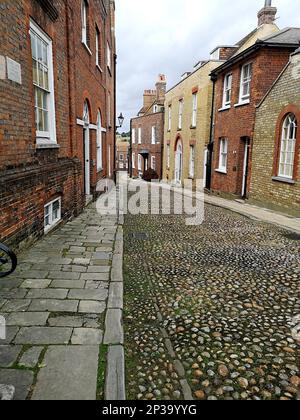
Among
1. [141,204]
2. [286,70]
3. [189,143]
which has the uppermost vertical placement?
[286,70]

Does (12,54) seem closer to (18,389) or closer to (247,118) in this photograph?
(18,389)

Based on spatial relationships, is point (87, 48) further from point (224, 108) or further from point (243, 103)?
point (224, 108)

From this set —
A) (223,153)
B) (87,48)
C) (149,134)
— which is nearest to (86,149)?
(87,48)

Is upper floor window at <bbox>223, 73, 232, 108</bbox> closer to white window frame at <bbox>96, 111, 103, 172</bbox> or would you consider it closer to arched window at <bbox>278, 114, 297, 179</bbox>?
arched window at <bbox>278, 114, 297, 179</bbox>

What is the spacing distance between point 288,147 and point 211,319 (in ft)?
29.3

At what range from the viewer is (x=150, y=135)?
32.6 metres

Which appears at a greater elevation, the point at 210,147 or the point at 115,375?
the point at 210,147

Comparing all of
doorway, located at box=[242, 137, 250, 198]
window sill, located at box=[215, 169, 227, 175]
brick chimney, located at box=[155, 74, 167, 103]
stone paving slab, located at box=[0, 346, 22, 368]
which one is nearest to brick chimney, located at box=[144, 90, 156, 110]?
brick chimney, located at box=[155, 74, 167, 103]

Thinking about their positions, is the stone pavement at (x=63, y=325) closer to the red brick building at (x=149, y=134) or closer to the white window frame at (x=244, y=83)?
the white window frame at (x=244, y=83)

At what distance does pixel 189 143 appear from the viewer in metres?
21.1

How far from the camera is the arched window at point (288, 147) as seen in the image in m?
10.4

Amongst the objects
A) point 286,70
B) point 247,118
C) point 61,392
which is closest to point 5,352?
point 61,392

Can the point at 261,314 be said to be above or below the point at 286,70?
below
